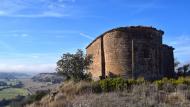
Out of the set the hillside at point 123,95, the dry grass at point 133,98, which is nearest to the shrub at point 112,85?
the hillside at point 123,95

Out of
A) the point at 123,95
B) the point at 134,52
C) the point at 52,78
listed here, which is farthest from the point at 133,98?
the point at 52,78

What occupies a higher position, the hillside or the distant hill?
the distant hill

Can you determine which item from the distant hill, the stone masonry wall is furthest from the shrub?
the distant hill

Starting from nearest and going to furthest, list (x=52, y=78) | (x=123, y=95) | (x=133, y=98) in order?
1. (x=133, y=98)
2. (x=123, y=95)
3. (x=52, y=78)

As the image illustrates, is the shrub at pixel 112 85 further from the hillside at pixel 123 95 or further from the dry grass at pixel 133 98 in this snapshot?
the dry grass at pixel 133 98

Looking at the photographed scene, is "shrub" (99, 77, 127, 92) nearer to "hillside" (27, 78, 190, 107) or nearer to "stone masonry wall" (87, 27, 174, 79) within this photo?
"hillside" (27, 78, 190, 107)

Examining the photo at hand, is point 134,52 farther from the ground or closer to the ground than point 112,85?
farther from the ground

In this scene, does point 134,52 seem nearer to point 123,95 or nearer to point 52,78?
point 123,95

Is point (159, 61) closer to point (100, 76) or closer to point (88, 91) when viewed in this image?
point (100, 76)

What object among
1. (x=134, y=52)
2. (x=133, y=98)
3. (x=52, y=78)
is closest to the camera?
(x=133, y=98)

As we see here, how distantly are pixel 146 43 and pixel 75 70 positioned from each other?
780 cm

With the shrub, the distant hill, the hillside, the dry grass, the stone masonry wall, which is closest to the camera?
the dry grass

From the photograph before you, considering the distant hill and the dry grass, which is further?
the distant hill

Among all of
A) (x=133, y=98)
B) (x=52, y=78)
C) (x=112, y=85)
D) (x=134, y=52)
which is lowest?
(x=133, y=98)
